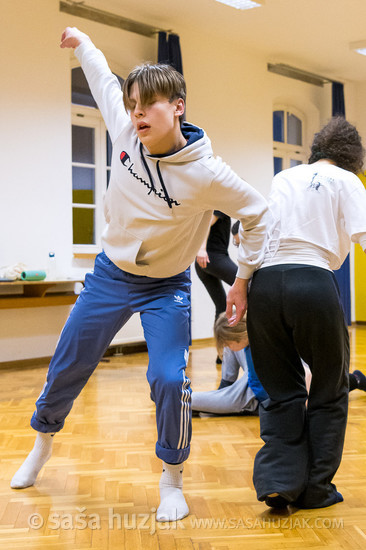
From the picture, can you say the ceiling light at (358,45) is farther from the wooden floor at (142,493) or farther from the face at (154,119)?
the face at (154,119)

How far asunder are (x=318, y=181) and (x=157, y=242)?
571 mm

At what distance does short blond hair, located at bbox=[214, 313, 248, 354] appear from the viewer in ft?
9.70

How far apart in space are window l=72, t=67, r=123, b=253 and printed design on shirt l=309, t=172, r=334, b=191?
4540mm

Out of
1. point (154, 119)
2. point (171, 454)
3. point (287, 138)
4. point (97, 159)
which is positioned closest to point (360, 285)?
point (287, 138)

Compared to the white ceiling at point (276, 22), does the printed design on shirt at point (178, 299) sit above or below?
below

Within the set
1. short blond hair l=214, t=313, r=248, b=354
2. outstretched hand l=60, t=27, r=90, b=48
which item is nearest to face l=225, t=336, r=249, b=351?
short blond hair l=214, t=313, r=248, b=354

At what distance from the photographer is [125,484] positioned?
2348mm

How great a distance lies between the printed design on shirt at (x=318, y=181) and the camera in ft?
6.84

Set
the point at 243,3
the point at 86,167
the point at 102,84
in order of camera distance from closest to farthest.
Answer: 1. the point at 102,84
2. the point at 243,3
3. the point at 86,167

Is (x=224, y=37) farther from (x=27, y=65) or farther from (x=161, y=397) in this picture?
(x=161, y=397)

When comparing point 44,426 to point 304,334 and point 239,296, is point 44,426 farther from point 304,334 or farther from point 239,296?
point 304,334

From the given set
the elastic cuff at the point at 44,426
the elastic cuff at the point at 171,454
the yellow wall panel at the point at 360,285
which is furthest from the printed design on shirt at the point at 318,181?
the yellow wall panel at the point at 360,285

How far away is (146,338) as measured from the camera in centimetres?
208

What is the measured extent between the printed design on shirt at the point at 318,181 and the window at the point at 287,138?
6839 millimetres
